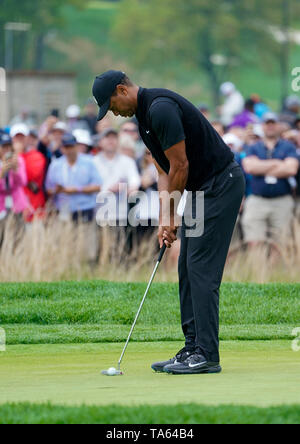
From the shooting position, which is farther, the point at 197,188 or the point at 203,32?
the point at 203,32

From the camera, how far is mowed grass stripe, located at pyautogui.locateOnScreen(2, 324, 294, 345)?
387 inches

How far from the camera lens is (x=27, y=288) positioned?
12539mm

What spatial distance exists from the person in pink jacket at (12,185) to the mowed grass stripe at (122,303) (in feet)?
9.53

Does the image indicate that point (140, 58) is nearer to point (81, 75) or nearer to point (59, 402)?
point (81, 75)

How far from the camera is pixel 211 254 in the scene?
25.8 ft

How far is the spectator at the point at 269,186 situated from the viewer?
1565cm

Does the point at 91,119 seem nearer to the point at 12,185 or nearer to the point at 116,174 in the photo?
the point at 116,174

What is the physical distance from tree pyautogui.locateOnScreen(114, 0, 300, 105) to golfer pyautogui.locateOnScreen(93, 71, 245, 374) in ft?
247

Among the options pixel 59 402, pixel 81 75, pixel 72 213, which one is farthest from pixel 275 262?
pixel 81 75

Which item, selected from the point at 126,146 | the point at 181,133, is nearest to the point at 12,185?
the point at 126,146

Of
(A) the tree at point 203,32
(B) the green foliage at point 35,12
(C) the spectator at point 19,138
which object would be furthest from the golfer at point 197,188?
(A) the tree at point 203,32

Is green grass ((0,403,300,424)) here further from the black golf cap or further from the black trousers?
the black golf cap

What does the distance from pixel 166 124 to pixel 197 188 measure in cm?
67
